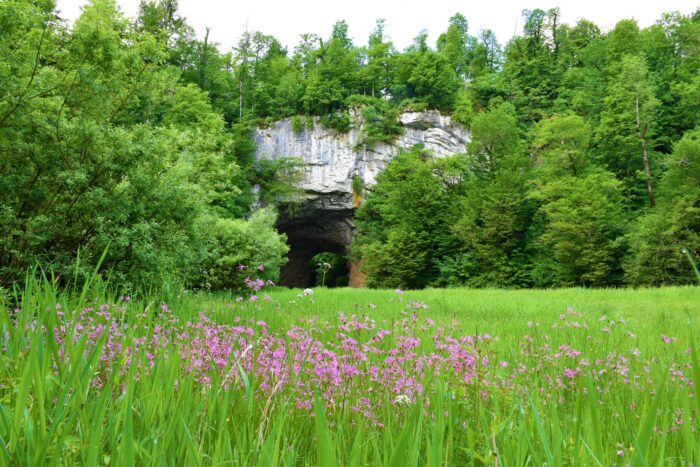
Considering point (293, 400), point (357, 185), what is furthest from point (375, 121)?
point (293, 400)

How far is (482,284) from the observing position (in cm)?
2561

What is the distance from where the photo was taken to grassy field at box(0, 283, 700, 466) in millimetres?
703

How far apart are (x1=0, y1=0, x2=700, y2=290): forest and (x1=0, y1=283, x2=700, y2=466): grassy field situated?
12.3ft

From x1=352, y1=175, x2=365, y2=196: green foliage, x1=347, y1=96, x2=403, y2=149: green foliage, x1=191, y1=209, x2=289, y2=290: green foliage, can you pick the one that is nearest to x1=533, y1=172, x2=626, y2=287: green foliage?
x1=347, y1=96, x2=403, y2=149: green foliage

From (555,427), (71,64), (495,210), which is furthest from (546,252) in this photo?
(555,427)

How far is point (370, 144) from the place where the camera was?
31.6 m

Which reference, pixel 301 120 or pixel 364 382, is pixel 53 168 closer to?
pixel 364 382

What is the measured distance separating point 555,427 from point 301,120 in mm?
32395

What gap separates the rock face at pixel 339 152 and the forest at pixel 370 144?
1016 millimetres

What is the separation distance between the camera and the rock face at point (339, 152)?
103 feet

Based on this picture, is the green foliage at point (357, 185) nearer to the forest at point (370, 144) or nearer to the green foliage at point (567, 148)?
the forest at point (370, 144)

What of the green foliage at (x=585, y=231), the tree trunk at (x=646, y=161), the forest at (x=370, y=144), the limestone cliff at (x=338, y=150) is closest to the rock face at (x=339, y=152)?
the limestone cliff at (x=338, y=150)

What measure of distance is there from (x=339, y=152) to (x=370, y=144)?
241 centimetres

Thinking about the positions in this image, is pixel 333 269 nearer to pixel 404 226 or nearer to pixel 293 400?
pixel 404 226
